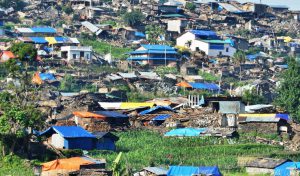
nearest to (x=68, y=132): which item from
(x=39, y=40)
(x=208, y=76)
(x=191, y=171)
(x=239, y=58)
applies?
(x=191, y=171)

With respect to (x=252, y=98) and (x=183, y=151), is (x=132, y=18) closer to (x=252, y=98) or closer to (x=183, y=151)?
(x=252, y=98)

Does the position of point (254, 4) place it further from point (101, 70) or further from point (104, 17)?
point (101, 70)

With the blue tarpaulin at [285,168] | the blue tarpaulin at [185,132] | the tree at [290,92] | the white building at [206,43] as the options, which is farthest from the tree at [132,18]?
the blue tarpaulin at [285,168]

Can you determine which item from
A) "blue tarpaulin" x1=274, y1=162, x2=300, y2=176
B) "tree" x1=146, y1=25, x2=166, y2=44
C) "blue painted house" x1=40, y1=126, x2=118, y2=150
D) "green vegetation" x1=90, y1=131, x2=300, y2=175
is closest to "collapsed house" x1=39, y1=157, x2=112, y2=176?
"green vegetation" x1=90, y1=131, x2=300, y2=175

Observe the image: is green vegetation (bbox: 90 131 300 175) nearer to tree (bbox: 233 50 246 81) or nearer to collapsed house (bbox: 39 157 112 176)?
collapsed house (bbox: 39 157 112 176)

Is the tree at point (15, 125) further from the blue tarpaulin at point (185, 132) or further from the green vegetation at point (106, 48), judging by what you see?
the green vegetation at point (106, 48)
